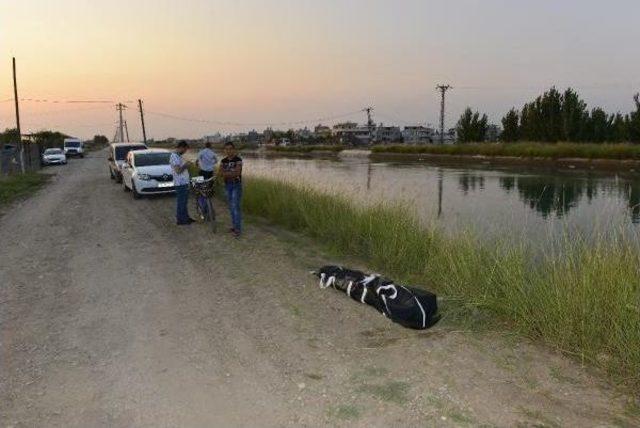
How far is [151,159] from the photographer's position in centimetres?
1814

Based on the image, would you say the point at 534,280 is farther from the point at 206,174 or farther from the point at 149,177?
the point at 149,177

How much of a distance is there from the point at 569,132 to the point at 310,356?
58651 millimetres

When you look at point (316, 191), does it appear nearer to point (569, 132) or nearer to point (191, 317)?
point (191, 317)

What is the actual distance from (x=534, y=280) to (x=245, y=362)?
10.6 ft

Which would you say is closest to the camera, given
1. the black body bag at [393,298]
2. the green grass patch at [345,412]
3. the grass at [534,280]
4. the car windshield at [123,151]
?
the green grass patch at [345,412]

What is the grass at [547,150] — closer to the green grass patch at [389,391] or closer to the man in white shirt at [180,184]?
the man in white shirt at [180,184]

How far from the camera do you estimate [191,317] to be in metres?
5.65

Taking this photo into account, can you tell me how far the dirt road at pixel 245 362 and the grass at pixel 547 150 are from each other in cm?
4465

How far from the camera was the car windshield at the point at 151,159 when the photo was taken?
17902 millimetres

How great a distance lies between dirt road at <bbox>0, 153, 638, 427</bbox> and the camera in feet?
12.1

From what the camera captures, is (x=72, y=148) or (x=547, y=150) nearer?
(x=547, y=150)

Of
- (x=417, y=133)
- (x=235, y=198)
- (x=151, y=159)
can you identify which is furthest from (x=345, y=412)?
(x=417, y=133)

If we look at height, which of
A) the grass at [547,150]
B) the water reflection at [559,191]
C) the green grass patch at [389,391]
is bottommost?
the water reflection at [559,191]

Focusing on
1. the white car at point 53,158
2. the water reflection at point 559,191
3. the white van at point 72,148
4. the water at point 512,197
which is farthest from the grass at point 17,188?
the white van at point 72,148
